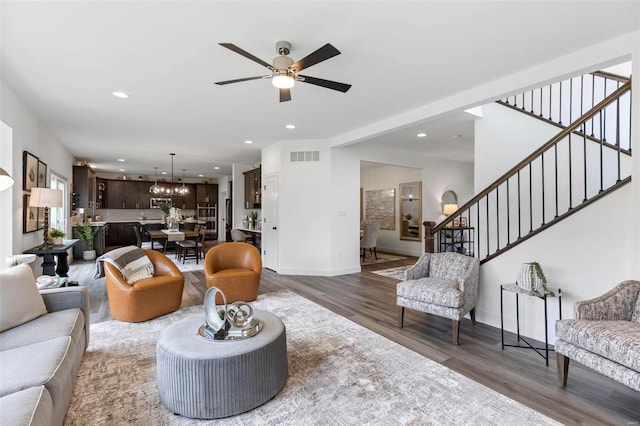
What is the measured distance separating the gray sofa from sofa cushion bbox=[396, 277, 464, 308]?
2.93 m

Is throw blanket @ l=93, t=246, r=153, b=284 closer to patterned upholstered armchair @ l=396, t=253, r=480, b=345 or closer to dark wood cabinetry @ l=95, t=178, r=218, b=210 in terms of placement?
patterned upholstered armchair @ l=396, t=253, r=480, b=345

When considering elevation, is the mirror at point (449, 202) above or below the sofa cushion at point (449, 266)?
above

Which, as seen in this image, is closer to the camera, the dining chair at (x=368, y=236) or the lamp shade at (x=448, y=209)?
the dining chair at (x=368, y=236)

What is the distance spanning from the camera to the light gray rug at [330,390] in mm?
1894

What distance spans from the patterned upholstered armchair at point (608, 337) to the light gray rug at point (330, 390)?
52cm

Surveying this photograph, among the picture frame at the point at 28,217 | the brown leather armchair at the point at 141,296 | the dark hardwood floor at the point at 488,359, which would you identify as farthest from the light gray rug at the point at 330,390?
the picture frame at the point at 28,217

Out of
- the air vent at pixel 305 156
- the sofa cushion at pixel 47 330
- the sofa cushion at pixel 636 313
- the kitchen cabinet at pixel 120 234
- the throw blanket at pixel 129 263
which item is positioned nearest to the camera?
the sofa cushion at pixel 47 330

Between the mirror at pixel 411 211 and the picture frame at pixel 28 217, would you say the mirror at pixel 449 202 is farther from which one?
the picture frame at pixel 28 217

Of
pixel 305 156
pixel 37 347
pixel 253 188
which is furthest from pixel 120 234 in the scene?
pixel 37 347

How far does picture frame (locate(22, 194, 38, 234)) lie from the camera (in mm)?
3998

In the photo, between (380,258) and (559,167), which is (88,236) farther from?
(559,167)

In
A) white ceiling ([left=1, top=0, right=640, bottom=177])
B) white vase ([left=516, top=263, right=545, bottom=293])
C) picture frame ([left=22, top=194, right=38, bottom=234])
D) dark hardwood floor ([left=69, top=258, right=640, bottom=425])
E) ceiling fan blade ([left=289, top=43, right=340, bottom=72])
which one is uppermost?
white ceiling ([left=1, top=0, right=640, bottom=177])

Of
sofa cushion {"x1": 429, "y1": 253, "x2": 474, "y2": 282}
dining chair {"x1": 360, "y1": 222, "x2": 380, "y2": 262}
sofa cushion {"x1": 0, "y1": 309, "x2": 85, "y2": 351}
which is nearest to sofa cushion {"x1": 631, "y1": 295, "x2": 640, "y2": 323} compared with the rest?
sofa cushion {"x1": 429, "y1": 253, "x2": 474, "y2": 282}

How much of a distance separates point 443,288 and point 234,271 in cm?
273
